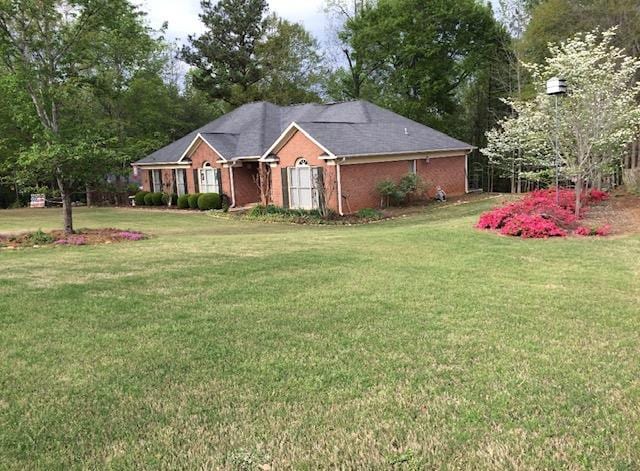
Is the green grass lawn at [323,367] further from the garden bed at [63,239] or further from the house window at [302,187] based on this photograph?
the house window at [302,187]

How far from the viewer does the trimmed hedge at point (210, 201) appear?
88.1ft

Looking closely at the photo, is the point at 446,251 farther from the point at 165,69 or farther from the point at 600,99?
the point at 165,69

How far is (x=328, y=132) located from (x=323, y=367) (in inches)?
747

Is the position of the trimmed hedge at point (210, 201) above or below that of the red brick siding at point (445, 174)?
below

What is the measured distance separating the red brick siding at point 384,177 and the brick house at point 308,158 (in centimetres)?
4

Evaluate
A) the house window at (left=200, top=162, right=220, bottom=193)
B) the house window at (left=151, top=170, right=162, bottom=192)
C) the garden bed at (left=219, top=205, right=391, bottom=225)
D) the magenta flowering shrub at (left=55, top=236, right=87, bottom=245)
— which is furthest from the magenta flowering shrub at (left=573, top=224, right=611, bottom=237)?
the house window at (left=151, top=170, right=162, bottom=192)

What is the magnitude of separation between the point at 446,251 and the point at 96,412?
26.5 ft

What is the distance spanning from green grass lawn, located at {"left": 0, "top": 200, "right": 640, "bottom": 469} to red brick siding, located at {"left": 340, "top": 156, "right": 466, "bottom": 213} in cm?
1292

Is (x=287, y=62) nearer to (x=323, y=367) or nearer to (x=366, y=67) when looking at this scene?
(x=366, y=67)

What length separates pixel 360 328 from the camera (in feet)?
18.7

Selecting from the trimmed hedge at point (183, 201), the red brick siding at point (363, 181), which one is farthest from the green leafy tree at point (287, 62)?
the red brick siding at point (363, 181)

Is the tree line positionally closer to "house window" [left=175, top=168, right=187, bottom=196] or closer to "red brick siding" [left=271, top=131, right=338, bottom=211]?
"house window" [left=175, top=168, right=187, bottom=196]

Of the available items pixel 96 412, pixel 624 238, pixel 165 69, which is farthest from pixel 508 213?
pixel 165 69

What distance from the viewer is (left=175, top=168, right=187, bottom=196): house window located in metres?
30.0
